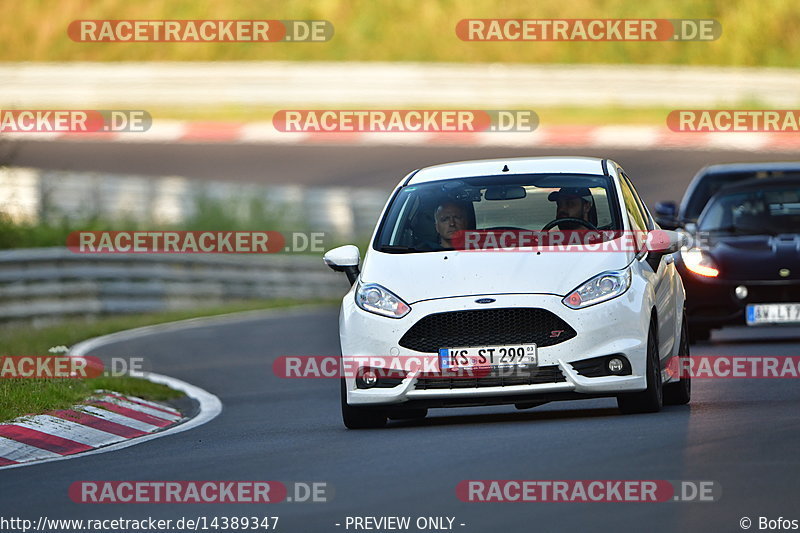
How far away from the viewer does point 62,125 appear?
3753 cm

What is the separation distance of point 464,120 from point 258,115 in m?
5.09

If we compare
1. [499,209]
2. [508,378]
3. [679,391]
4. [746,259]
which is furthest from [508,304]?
[746,259]

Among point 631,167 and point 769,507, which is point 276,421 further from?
point 631,167

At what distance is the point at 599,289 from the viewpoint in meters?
10.4

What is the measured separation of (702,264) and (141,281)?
10.8m

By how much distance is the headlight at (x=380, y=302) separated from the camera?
10.4 meters

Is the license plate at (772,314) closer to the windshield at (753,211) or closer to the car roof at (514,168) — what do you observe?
the windshield at (753,211)

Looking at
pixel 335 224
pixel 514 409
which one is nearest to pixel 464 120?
pixel 335 224

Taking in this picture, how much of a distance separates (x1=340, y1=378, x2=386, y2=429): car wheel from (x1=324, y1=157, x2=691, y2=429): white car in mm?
10

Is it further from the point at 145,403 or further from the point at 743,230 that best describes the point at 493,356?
the point at 743,230
